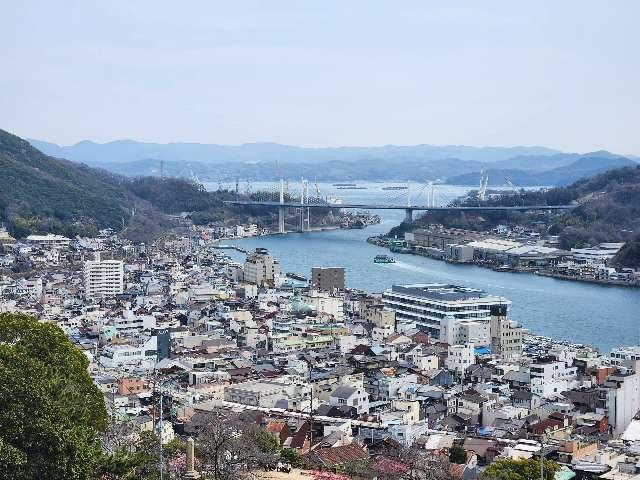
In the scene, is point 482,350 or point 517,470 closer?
point 517,470

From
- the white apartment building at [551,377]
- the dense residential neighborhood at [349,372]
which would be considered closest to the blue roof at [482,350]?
the dense residential neighborhood at [349,372]

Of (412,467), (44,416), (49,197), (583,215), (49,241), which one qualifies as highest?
(49,197)

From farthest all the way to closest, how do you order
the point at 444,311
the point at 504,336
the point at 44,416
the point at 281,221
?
1. the point at 281,221
2. the point at 444,311
3. the point at 504,336
4. the point at 44,416

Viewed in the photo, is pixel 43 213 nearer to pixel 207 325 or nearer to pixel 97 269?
pixel 97 269

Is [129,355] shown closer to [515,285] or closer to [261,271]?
[261,271]

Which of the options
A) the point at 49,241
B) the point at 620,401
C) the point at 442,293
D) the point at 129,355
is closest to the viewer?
the point at 620,401

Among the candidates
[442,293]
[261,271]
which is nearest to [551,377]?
[442,293]

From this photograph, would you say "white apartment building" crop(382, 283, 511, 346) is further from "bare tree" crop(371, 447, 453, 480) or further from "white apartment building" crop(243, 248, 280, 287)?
"bare tree" crop(371, 447, 453, 480)

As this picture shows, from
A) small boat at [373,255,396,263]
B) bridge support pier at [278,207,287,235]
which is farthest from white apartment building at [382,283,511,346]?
bridge support pier at [278,207,287,235]
